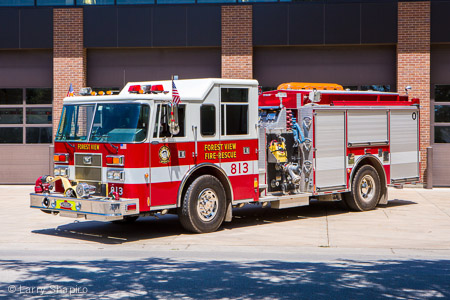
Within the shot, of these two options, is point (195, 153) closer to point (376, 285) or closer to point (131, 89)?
point (131, 89)

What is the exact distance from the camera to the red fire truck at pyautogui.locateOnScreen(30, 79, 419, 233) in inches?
434

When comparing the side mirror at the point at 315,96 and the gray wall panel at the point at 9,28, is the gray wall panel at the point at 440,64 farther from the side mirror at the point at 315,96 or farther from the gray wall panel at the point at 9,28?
the gray wall panel at the point at 9,28

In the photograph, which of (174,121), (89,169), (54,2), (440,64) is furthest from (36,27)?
(440,64)

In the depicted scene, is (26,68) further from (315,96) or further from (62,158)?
(315,96)

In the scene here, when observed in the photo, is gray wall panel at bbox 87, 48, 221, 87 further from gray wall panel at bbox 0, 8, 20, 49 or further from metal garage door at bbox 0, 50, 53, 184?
gray wall panel at bbox 0, 8, 20, 49

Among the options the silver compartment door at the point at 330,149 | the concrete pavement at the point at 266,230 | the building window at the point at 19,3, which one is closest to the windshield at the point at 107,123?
the concrete pavement at the point at 266,230

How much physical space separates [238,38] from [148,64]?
2.88 meters

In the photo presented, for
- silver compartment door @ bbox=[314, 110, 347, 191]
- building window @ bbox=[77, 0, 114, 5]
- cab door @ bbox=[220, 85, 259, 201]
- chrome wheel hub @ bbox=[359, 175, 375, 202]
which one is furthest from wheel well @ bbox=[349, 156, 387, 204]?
building window @ bbox=[77, 0, 114, 5]

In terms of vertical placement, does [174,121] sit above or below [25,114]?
below

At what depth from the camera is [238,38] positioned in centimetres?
2034

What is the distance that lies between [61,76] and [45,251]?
37.7 ft

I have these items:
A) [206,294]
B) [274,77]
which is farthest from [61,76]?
[206,294]

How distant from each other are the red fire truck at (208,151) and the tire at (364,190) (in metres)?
0.02

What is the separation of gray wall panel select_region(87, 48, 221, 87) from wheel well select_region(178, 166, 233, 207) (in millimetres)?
8916
